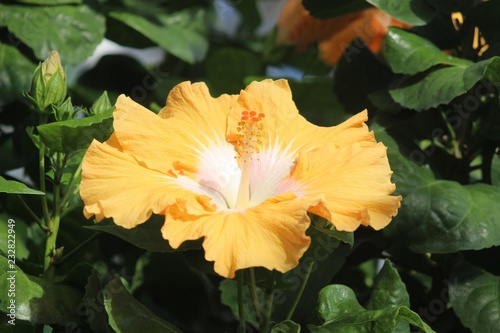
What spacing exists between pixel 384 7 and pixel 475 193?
27cm

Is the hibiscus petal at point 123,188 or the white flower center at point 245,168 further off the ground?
the hibiscus petal at point 123,188

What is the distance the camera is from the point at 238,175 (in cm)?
89

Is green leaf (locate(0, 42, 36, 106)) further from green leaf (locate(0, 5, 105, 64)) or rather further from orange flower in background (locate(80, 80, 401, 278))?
orange flower in background (locate(80, 80, 401, 278))

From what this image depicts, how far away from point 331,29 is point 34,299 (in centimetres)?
82

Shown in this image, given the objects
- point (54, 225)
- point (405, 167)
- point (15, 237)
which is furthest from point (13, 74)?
point (405, 167)

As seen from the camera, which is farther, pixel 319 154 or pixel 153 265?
pixel 153 265

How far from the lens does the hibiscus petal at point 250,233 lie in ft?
2.27

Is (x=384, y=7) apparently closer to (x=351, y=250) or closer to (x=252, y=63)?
(x=351, y=250)

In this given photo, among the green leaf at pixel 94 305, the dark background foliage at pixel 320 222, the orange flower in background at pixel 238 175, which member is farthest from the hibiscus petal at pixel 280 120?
the green leaf at pixel 94 305

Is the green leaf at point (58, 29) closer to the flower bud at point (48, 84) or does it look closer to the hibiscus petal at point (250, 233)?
the flower bud at point (48, 84)

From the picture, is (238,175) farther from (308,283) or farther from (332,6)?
(332,6)

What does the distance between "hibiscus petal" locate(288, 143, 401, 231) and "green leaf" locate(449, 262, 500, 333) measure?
27cm

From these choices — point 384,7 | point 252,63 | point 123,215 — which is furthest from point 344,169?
point 252,63

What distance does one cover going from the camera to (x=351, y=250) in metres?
1.04
